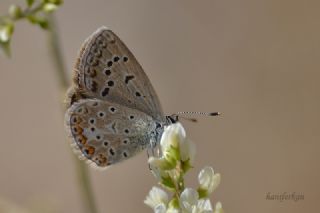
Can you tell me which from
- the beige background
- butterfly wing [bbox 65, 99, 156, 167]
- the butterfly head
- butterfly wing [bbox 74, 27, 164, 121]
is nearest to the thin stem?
butterfly wing [bbox 74, 27, 164, 121]

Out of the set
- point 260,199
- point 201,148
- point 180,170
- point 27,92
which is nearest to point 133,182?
point 201,148

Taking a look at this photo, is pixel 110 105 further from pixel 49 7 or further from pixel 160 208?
pixel 160 208

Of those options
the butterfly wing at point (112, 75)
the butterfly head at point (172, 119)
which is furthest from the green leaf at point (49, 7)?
the butterfly head at point (172, 119)

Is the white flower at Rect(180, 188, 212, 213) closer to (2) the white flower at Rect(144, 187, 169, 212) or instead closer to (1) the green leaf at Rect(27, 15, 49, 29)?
(2) the white flower at Rect(144, 187, 169, 212)

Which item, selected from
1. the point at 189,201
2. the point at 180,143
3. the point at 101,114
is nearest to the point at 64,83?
the point at 101,114

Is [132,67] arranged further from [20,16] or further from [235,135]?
[235,135]
